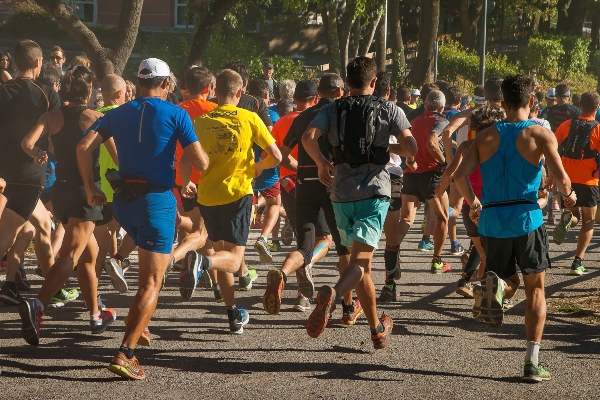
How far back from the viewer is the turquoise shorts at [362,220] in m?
6.77

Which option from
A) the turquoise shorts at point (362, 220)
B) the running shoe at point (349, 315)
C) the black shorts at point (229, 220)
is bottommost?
the running shoe at point (349, 315)

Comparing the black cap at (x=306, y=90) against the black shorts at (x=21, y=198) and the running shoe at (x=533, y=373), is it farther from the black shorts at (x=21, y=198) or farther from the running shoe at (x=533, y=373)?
the running shoe at (x=533, y=373)

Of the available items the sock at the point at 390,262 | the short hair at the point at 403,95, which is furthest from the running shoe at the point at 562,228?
the short hair at the point at 403,95

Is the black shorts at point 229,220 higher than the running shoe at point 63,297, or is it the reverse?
the black shorts at point 229,220

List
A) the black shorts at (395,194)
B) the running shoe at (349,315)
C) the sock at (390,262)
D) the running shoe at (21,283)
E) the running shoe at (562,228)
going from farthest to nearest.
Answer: the running shoe at (562,228), the running shoe at (21,283), the black shorts at (395,194), the sock at (390,262), the running shoe at (349,315)

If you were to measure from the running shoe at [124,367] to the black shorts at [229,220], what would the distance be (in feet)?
5.51

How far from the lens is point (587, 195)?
36.3 feet

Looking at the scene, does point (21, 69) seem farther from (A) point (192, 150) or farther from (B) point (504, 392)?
(B) point (504, 392)

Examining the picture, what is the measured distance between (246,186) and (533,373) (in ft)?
8.97

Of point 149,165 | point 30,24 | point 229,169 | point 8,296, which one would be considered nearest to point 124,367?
point 149,165

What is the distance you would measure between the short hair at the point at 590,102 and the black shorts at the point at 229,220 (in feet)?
16.3

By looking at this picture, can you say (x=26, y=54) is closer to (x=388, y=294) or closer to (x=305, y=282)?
(x=305, y=282)

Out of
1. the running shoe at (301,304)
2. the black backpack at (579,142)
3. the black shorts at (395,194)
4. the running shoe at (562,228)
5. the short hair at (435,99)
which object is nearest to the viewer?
the running shoe at (301,304)

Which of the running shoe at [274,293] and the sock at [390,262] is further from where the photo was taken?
the sock at [390,262]
